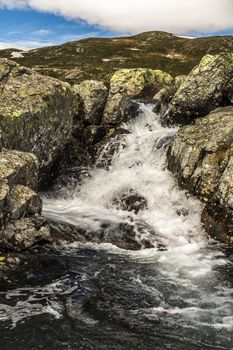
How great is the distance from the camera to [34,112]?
22875mm

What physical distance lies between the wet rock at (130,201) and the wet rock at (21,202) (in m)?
6.86

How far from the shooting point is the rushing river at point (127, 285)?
1174 cm

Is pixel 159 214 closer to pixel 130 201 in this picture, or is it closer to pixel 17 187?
pixel 130 201

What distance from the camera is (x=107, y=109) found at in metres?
32.5

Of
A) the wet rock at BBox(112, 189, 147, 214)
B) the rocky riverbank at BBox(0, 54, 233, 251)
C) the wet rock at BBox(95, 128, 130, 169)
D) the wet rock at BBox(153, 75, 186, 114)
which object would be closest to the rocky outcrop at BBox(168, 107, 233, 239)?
the rocky riverbank at BBox(0, 54, 233, 251)

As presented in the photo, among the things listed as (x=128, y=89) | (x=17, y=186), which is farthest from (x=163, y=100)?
(x=17, y=186)

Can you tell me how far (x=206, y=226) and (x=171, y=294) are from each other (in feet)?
24.4

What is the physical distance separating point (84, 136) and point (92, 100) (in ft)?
9.40

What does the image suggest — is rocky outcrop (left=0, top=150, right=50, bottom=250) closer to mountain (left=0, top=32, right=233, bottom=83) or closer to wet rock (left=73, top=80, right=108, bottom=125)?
wet rock (left=73, top=80, right=108, bottom=125)

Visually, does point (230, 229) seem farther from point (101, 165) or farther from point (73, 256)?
point (101, 165)

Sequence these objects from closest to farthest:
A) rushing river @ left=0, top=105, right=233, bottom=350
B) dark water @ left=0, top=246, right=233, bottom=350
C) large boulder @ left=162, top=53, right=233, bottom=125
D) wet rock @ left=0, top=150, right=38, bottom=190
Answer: dark water @ left=0, top=246, right=233, bottom=350 → rushing river @ left=0, top=105, right=233, bottom=350 → wet rock @ left=0, top=150, right=38, bottom=190 → large boulder @ left=162, top=53, right=233, bottom=125

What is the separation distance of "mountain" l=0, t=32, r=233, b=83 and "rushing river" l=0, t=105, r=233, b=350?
6323 centimetres

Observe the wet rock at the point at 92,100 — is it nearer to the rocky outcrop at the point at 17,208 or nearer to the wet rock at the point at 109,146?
the wet rock at the point at 109,146

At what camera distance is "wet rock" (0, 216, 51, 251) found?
55.8 feet
